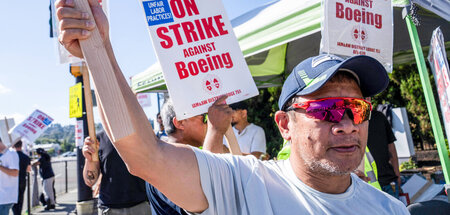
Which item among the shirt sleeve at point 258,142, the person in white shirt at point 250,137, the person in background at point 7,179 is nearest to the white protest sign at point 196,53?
the person in white shirt at point 250,137

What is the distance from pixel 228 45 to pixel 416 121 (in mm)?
8486

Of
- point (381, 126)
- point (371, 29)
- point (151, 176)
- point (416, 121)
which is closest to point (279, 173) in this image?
point (151, 176)

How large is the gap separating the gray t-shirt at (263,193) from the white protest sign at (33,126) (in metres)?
7.83

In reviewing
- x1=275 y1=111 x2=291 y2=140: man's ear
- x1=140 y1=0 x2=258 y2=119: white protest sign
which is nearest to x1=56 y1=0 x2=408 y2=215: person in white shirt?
x1=275 y1=111 x2=291 y2=140: man's ear

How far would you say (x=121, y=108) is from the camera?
0.91 metres

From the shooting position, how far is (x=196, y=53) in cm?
190

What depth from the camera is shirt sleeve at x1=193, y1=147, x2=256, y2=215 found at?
1146mm

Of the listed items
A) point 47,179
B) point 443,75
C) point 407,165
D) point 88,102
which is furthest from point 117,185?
point 47,179

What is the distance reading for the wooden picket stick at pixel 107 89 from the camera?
0.90 metres

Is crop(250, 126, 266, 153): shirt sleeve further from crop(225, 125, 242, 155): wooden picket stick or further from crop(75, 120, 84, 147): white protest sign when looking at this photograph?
crop(75, 120, 84, 147): white protest sign

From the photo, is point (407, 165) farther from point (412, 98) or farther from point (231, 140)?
point (231, 140)

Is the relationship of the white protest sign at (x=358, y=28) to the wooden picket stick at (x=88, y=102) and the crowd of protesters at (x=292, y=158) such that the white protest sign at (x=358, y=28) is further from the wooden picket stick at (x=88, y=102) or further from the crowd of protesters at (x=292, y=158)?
the wooden picket stick at (x=88, y=102)

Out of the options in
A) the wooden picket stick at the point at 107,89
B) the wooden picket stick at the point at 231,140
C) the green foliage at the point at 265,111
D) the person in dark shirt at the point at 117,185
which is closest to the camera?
the wooden picket stick at the point at 107,89

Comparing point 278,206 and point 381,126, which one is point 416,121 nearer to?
point 381,126
